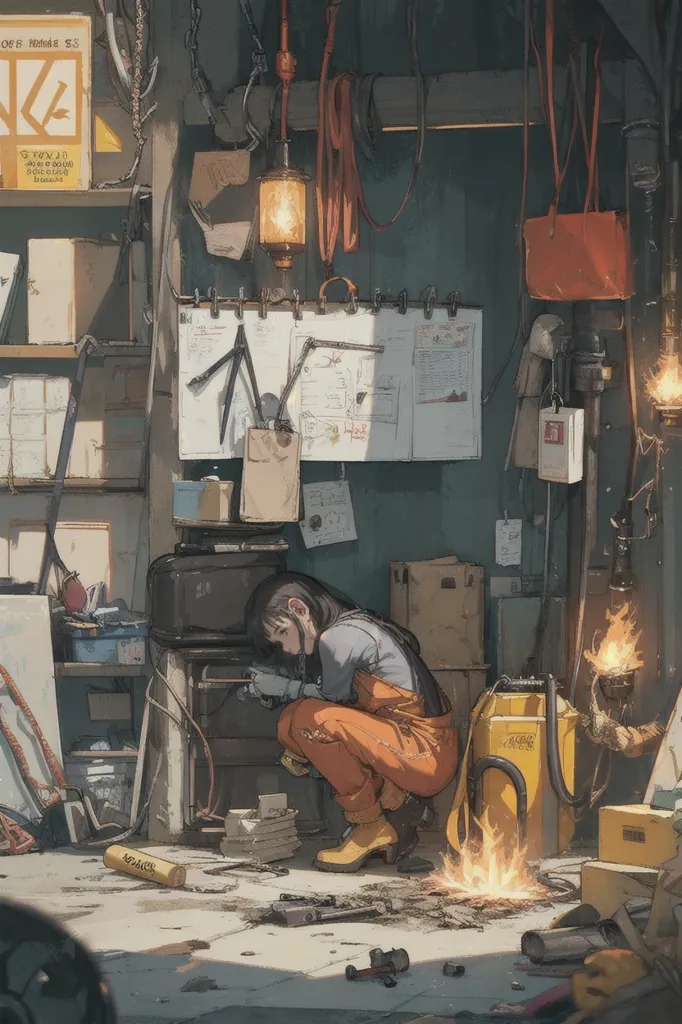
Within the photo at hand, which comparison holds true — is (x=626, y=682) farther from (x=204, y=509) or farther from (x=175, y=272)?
(x=175, y=272)

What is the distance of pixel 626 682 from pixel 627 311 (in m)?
1.50

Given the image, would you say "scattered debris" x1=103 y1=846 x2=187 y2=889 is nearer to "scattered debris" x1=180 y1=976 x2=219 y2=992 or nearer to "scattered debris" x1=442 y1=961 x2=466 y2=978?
"scattered debris" x1=180 y1=976 x2=219 y2=992

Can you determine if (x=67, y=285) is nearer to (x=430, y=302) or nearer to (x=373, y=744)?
(x=430, y=302)

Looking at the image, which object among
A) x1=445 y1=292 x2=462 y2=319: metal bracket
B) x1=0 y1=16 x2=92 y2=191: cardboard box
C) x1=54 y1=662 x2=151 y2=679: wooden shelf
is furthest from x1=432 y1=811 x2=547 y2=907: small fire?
x1=0 y1=16 x2=92 y2=191: cardboard box

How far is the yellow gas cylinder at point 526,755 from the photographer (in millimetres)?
6316

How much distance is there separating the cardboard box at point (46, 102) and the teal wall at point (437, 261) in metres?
0.55

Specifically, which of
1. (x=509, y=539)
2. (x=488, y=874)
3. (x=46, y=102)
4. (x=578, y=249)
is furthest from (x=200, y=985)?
(x=46, y=102)

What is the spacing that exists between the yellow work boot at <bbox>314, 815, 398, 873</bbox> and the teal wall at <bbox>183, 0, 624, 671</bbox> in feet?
3.18

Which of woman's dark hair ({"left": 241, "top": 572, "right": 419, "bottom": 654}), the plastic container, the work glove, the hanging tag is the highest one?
the hanging tag

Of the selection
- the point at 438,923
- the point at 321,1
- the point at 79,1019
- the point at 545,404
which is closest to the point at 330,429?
the point at 545,404

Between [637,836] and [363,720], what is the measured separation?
1.23 meters

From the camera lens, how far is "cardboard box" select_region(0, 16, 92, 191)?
275 inches

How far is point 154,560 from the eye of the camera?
6.82m

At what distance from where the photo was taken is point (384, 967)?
4902 mm
